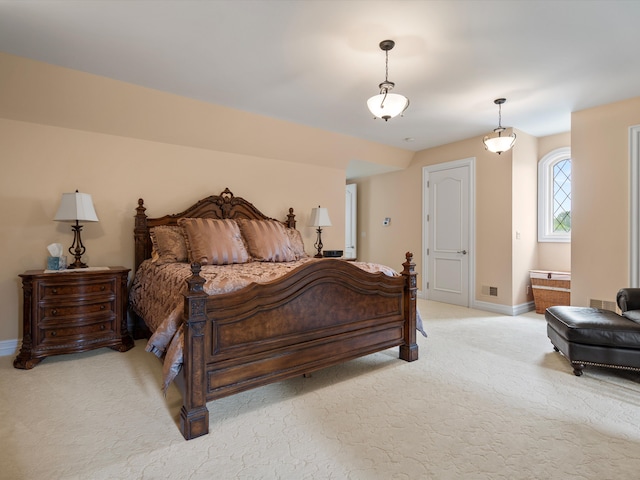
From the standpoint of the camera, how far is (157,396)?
2342 millimetres

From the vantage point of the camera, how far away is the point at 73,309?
2953 millimetres

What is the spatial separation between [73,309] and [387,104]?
122 inches

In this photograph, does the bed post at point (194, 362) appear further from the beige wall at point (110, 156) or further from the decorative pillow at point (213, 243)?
the beige wall at point (110, 156)

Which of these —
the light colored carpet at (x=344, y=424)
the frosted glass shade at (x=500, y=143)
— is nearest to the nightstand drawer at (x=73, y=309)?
the light colored carpet at (x=344, y=424)

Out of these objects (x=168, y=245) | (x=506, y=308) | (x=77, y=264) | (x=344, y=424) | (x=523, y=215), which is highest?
(x=523, y=215)

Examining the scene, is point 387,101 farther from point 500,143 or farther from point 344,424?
point 344,424

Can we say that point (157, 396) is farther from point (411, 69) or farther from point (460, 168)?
point (460, 168)

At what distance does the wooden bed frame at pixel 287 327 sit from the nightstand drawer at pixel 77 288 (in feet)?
5.22

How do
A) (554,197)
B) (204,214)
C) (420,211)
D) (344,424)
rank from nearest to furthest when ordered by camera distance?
(344,424), (204,214), (554,197), (420,211)

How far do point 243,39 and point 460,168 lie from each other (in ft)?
12.9

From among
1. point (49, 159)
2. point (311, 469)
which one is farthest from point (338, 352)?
point (49, 159)

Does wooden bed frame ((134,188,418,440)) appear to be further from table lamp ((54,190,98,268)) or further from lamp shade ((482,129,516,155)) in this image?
table lamp ((54,190,98,268))

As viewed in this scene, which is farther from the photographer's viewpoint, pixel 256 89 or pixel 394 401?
pixel 256 89

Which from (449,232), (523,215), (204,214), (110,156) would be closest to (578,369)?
(523,215)
